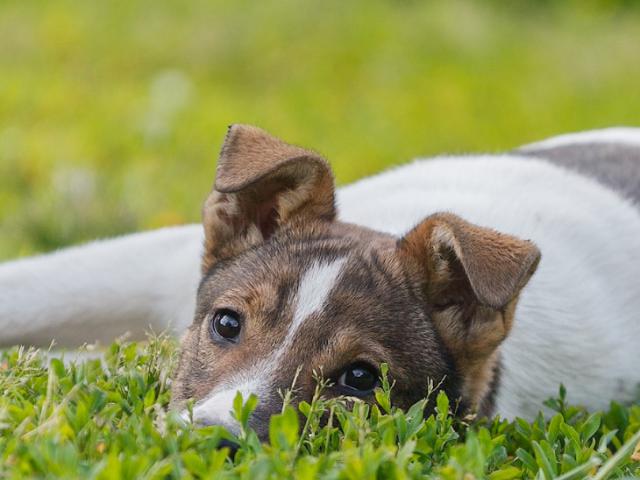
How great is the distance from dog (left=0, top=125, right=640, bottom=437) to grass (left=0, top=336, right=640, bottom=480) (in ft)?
0.48

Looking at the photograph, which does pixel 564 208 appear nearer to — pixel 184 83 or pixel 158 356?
pixel 158 356

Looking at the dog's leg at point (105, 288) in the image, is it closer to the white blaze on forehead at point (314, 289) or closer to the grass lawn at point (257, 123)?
the grass lawn at point (257, 123)

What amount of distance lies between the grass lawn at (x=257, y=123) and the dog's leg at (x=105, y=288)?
0.67 metres

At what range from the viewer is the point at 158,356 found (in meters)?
4.30

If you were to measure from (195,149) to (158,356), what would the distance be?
193 inches

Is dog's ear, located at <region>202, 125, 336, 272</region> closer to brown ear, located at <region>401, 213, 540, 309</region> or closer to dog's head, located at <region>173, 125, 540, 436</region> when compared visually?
dog's head, located at <region>173, 125, 540, 436</region>

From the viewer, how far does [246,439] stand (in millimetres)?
3291

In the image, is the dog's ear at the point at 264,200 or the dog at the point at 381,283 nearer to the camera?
the dog at the point at 381,283

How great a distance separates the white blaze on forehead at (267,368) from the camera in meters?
3.43

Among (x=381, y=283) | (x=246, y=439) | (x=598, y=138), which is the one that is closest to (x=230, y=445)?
(x=246, y=439)

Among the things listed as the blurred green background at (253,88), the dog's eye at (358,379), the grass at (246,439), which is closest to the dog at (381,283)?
the dog's eye at (358,379)

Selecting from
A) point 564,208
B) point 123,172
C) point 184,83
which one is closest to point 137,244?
point 564,208

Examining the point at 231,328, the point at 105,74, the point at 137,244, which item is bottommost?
the point at 105,74

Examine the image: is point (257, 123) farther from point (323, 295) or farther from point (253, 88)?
point (323, 295)
